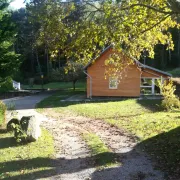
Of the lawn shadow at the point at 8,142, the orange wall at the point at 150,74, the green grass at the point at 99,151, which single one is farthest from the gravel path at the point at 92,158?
the orange wall at the point at 150,74

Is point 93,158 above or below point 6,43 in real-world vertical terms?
below

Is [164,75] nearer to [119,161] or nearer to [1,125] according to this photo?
[1,125]

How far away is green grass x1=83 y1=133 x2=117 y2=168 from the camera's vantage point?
882 centimetres

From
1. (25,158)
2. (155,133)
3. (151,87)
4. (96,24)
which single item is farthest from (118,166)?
(151,87)

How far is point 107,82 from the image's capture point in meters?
30.5

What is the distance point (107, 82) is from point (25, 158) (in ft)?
70.8

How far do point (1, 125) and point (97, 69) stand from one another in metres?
16.7

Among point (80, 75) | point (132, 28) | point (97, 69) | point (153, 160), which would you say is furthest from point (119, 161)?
point (80, 75)

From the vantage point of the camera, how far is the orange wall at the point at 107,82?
30.0 m

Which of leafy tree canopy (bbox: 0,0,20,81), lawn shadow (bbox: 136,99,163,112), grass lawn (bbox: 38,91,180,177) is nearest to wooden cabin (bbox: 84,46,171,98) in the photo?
lawn shadow (bbox: 136,99,163,112)

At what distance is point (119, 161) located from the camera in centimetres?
895

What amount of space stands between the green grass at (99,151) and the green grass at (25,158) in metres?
1.45

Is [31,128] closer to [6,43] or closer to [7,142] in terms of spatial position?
[7,142]

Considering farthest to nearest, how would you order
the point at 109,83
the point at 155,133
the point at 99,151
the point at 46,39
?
the point at 109,83 → the point at 155,133 → the point at 99,151 → the point at 46,39
